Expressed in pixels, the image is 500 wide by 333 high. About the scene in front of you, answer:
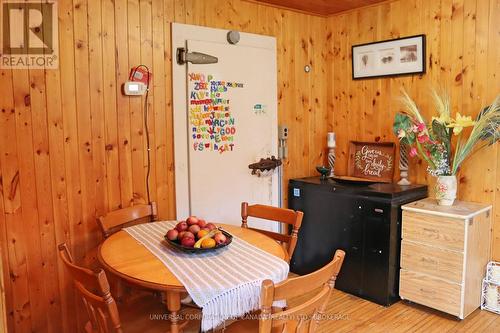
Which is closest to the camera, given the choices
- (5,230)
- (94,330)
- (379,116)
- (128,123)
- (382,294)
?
(94,330)

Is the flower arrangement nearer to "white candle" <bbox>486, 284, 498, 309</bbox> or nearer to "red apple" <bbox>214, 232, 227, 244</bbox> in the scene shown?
"white candle" <bbox>486, 284, 498, 309</bbox>

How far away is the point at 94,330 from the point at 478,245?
248 centimetres

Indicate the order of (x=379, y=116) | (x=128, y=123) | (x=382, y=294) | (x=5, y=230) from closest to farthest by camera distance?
(x=5, y=230), (x=128, y=123), (x=382, y=294), (x=379, y=116)

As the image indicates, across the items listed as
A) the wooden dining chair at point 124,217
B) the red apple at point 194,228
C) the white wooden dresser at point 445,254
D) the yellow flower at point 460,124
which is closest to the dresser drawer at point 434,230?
the white wooden dresser at point 445,254

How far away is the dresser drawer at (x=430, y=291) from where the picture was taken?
281cm

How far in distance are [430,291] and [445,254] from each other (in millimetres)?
296

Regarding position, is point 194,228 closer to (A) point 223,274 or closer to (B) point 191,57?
(A) point 223,274

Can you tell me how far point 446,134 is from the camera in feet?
9.70

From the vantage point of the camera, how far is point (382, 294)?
309 centimetres

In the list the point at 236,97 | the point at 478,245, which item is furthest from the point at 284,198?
the point at 478,245

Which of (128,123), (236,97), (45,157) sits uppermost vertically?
(236,97)

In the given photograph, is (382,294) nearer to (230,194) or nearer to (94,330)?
(230,194)

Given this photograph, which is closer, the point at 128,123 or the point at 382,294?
the point at 128,123

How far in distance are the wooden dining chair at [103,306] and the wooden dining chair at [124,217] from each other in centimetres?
54
